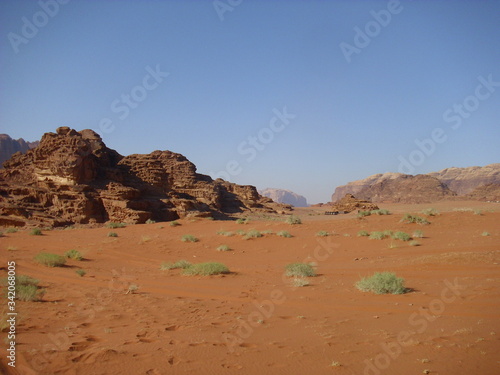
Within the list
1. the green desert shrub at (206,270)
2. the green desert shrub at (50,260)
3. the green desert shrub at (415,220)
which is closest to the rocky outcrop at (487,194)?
the green desert shrub at (415,220)

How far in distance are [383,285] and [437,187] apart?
74.3 metres

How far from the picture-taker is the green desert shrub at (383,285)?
24.9ft

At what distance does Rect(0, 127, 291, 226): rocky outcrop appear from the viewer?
28.9 meters

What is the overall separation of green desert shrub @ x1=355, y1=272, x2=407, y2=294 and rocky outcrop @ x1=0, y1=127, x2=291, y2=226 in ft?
81.6

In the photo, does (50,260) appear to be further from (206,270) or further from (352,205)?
(352,205)

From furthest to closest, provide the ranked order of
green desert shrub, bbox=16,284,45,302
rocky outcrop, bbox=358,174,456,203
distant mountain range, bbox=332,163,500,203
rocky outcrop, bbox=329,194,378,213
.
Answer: rocky outcrop, bbox=358,174,456,203
distant mountain range, bbox=332,163,500,203
rocky outcrop, bbox=329,194,378,213
green desert shrub, bbox=16,284,45,302

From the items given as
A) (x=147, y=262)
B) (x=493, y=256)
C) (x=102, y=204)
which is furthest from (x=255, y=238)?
(x=102, y=204)

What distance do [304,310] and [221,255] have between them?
899 centimetres

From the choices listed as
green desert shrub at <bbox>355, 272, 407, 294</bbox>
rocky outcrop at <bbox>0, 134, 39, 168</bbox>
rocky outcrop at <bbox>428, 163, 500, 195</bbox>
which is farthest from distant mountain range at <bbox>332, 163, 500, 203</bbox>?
rocky outcrop at <bbox>0, 134, 39, 168</bbox>

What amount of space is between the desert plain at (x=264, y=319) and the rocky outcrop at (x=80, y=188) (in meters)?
17.0

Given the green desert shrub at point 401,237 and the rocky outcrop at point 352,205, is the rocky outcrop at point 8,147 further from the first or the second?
the green desert shrub at point 401,237

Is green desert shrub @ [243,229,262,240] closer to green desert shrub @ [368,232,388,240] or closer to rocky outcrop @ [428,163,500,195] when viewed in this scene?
green desert shrub @ [368,232,388,240]

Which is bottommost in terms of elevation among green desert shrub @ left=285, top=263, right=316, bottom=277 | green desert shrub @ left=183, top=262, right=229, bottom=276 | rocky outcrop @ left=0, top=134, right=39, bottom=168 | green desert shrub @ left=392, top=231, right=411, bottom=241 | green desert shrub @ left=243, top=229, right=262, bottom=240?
green desert shrub @ left=392, top=231, right=411, bottom=241

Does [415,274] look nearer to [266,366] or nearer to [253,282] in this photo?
[253,282]
